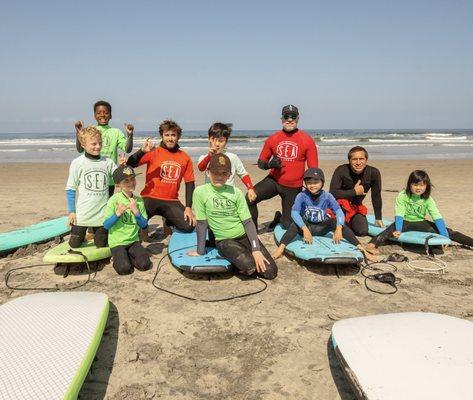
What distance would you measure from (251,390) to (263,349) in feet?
1.70

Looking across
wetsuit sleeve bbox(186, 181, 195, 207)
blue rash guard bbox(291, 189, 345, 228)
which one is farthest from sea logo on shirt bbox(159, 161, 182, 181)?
blue rash guard bbox(291, 189, 345, 228)

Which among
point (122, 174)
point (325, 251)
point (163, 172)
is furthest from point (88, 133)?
point (325, 251)

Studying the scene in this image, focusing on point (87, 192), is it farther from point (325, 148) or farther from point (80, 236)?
point (325, 148)

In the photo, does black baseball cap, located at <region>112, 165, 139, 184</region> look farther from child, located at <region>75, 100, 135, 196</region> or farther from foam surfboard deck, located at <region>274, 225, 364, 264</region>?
foam surfboard deck, located at <region>274, 225, 364, 264</region>

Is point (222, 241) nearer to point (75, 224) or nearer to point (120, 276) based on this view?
point (120, 276)

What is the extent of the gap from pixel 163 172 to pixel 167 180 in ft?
0.46

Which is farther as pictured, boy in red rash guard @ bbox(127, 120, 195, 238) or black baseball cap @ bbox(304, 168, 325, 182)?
boy in red rash guard @ bbox(127, 120, 195, 238)

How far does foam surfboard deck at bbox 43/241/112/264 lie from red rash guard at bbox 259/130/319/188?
299 cm

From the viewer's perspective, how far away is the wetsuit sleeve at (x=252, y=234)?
4766 millimetres

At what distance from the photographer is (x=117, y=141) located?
6.40m

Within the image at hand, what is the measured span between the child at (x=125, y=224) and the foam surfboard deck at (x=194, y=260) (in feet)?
1.40

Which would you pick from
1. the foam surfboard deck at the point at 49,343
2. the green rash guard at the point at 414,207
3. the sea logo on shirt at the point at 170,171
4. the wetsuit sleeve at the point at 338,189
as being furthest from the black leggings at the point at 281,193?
the foam surfboard deck at the point at 49,343

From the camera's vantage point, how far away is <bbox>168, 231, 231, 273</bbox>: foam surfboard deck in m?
4.55

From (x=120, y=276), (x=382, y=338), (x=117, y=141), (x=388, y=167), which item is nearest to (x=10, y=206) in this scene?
(x=117, y=141)
